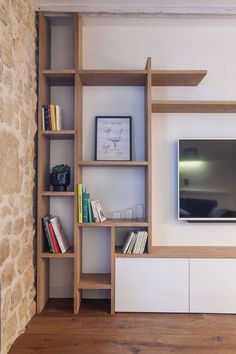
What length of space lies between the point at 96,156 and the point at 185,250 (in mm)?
1150

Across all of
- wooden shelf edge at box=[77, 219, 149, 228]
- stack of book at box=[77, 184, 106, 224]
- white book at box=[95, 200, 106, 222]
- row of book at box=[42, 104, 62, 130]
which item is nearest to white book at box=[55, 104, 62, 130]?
row of book at box=[42, 104, 62, 130]

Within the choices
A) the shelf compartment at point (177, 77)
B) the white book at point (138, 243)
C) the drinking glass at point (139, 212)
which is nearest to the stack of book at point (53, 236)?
the white book at point (138, 243)

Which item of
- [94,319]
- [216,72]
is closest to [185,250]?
[94,319]

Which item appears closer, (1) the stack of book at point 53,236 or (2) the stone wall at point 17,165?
(2) the stone wall at point 17,165

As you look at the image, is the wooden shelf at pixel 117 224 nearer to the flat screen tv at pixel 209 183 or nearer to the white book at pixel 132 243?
the white book at pixel 132 243

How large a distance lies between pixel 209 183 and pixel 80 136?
1209 mm

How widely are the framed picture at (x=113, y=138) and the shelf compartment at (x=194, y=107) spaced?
0.32 m

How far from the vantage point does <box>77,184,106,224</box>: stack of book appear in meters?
2.25

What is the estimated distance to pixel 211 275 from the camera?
220 cm

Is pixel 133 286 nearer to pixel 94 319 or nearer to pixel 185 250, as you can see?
pixel 94 319

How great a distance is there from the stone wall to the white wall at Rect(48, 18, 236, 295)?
54 centimetres

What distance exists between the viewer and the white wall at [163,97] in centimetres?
252

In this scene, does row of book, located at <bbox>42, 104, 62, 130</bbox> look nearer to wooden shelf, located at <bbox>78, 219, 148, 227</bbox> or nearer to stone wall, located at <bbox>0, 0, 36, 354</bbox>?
stone wall, located at <bbox>0, 0, 36, 354</bbox>

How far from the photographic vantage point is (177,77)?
2.34 m
